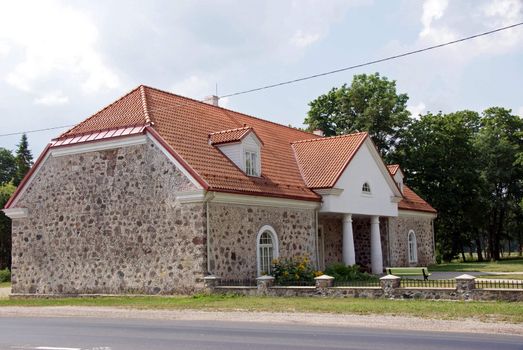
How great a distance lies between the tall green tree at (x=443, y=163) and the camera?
50.2 metres

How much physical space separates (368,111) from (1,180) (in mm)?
48828

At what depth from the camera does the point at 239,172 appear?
80.5 ft

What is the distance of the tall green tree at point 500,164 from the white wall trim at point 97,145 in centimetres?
3693

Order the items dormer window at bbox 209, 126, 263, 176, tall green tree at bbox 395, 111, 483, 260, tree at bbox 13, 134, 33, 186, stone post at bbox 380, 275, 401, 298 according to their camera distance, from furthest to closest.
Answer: tree at bbox 13, 134, 33, 186 < tall green tree at bbox 395, 111, 483, 260 < dormer window at bbox 209, 126, 263, 176 < stone post at bbox 380, 275, 401, 298

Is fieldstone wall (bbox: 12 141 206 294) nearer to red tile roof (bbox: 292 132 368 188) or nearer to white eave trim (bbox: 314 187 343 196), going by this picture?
white eave trim (bbox: 314 187 343 196)

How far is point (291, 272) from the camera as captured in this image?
24078 millimetres

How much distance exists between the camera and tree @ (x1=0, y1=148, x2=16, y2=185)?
77.7 meters

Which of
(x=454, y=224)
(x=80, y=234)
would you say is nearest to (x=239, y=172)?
(x=80, y=234)

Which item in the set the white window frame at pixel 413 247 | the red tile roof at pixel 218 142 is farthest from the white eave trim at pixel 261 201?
the white window frame at pixel 413 247

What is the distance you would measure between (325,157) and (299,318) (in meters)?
15.3

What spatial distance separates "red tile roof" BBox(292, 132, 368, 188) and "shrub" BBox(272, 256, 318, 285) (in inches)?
161

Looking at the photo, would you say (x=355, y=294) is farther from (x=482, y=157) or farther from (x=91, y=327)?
(x=482, y=157)

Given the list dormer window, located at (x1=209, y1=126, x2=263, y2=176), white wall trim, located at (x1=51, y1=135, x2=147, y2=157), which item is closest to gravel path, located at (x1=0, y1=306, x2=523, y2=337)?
white wall trim, located at (x1=51, y1=135, x2=147, y2=157)

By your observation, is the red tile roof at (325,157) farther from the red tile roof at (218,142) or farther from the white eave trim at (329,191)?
the white eave trim at (329,191)
